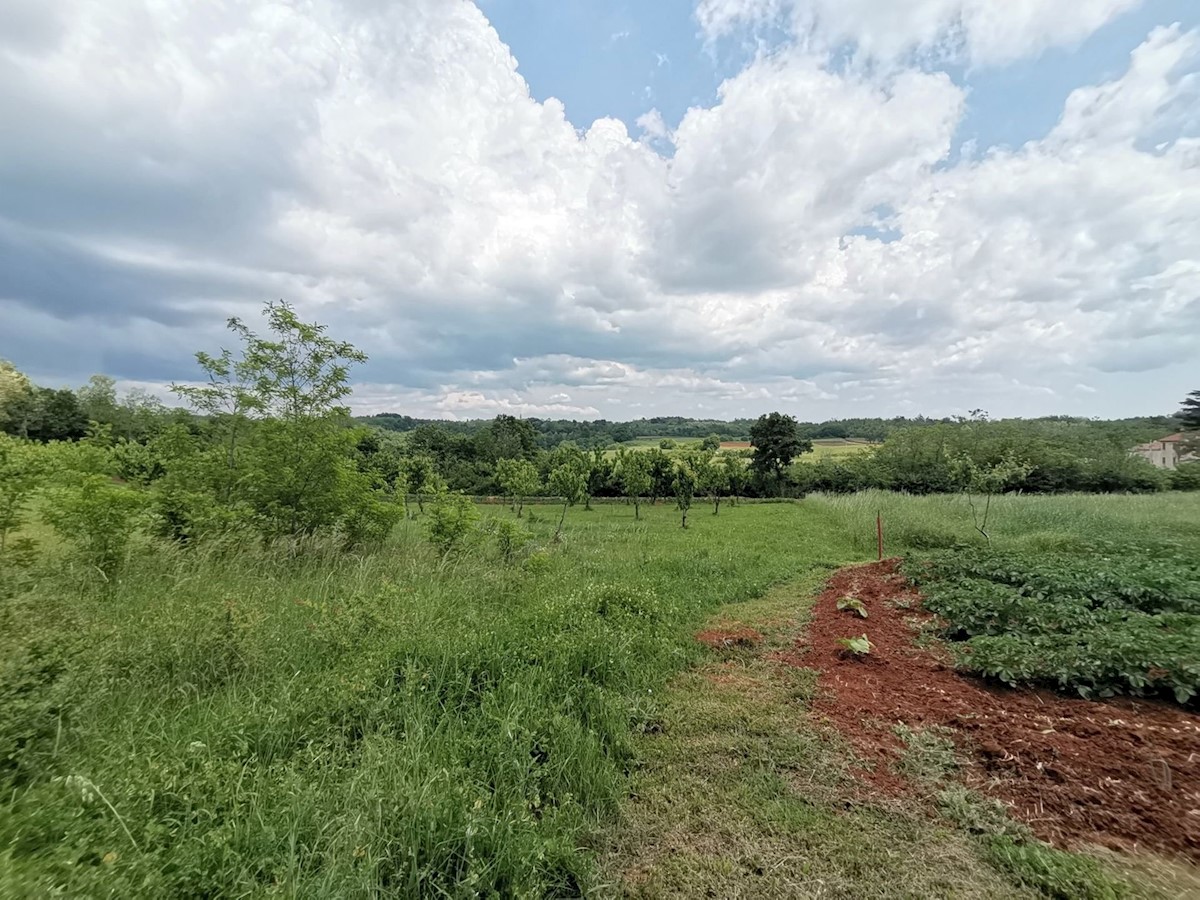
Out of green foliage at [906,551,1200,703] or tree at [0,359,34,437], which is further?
tree at [0,359,34,437]

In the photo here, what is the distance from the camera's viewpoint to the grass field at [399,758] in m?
2.00

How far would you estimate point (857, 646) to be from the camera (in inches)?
191

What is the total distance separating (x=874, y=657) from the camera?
4.91m

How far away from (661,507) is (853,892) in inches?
1226

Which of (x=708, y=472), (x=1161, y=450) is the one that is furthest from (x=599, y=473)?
(x=1161, y=450)

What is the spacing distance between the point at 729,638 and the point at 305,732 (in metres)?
4.22

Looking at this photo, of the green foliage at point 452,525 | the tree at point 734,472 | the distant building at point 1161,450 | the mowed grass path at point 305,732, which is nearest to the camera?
the mowed grass path at point 305,732

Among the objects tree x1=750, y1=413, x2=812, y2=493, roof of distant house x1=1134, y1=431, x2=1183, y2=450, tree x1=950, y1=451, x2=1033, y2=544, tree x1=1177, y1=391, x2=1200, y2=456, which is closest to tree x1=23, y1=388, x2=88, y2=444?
tree x1=950, y1=451, x2=1033, y2=544

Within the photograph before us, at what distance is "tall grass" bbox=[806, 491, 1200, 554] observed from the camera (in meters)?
11.1

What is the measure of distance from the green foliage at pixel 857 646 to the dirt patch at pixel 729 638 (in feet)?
2.99

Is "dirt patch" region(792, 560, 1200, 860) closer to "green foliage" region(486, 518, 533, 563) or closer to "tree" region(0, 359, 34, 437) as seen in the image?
"green foliage" region(486, 518, 533, 563)

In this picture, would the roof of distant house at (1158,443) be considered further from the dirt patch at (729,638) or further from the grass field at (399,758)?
the grass field at (399,758)

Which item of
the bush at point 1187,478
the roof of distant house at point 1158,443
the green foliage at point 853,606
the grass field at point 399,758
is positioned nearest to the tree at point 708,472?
the green foliage at point 853,606

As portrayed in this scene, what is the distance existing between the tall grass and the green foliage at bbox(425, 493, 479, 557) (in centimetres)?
1132
